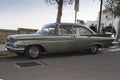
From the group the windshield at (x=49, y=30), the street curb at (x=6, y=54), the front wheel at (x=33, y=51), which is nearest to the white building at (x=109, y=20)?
the windshield at (x=49, y=30)

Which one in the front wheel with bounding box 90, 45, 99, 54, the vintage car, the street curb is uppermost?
the vintage car

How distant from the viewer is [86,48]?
1391cm

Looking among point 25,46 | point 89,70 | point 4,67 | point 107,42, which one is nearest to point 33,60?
point 25,46

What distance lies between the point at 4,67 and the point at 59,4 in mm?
7813

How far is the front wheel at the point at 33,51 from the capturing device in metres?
12.0

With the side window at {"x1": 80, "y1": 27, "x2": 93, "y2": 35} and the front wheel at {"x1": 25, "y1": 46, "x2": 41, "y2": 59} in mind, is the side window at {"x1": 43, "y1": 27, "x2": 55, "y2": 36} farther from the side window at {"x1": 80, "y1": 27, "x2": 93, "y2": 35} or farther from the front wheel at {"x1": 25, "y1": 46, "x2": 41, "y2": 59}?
the side window at {"x1": 80, "y1": 27, "x2": 93, "y2": 35}

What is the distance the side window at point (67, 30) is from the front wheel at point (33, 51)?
4.94ft

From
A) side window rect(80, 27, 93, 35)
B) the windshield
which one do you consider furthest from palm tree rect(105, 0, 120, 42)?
the windshield

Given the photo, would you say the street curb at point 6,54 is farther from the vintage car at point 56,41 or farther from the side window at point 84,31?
the side window at point 84,31

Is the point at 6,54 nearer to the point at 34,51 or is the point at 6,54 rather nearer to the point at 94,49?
the point at 34,51

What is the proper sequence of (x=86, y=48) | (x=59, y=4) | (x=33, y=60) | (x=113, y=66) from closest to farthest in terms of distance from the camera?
1. (x=113, y=66)
2. (x=33, y=60)
3. (x=86, y=48)
4. (x=59, y=4)

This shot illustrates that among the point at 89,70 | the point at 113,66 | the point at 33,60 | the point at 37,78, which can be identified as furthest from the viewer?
the point at 33,60

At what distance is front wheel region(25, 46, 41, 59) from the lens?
1202 centimetres

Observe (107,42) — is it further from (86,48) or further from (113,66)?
(113,66)
